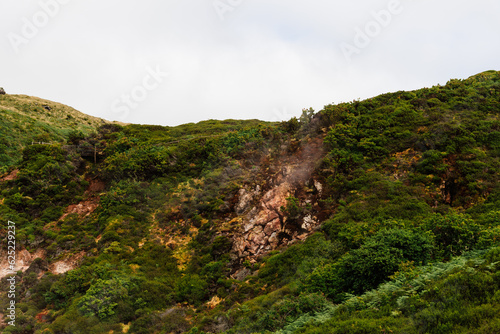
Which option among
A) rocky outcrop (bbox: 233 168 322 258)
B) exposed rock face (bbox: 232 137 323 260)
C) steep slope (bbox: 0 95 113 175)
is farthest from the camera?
steep slope (bbox: 0 95 113 175)

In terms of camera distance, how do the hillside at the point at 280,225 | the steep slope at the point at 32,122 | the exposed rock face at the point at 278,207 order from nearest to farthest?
1. the hillside at the point at 280,225
2. the exposed rock face at the point at 278,207
3. the steep slope at the point at 32,122

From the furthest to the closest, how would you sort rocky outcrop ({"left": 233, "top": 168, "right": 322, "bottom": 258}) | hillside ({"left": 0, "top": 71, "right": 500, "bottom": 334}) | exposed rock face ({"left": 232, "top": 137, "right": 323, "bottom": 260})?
exposed rock face ({"left": 232, "top": 137, "right": 323, "bottom": 260}) < rocky outcrop ({"left": 233, "top": 168, "right": 322, "bottom": 258}) < hillside ({"left": 0, "top": 71, "right": 500, "bottom": 334})

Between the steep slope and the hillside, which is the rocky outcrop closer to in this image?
the hillside

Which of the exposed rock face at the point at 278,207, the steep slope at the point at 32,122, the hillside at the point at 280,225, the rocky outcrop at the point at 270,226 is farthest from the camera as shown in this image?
the steep slope at the point at 32,122

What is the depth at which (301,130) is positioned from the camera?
27016 mm

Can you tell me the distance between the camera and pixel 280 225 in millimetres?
19562

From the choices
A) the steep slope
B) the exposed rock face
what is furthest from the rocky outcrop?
the steep slope

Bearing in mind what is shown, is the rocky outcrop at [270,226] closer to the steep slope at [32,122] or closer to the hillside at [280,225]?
the hillside at [280,225]

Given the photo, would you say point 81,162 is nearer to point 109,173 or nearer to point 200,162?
point 109,173

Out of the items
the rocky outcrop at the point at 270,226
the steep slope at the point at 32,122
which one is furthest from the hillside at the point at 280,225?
the steep slope at the point at 32,122

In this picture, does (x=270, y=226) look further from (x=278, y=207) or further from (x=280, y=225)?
(x=278, y=207)

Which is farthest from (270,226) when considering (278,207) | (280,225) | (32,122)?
(32,122)

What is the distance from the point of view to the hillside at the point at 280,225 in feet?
35.9

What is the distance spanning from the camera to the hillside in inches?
431
